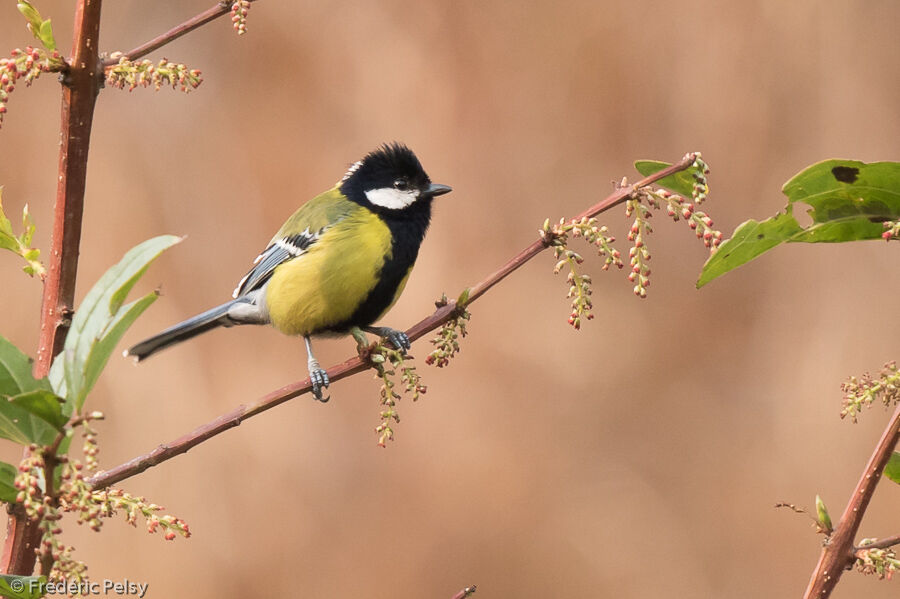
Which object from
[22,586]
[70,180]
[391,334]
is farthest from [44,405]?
[391,334]

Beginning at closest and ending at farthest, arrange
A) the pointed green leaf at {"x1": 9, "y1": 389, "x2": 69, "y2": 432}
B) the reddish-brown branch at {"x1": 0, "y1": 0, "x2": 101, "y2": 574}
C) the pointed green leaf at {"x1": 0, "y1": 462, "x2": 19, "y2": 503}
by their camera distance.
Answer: the pointed green leaf at {"x1": 9, "y1": 389, "x2": 69, "y2": 432} < the pointed green leaf at {"x1": 0, "y1": 462, "x2": 19, "y2": 503} < the reddish-brown branch at {"x1": 0, "y1": 0, "x2": 101, "y2": 574}

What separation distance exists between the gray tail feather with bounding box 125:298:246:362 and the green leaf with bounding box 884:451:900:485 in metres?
1.75

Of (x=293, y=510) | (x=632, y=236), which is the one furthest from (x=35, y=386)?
(x=293, y=510)

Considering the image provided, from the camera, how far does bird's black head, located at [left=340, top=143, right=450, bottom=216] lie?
10.2 ft

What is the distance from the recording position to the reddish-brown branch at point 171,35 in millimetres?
1313

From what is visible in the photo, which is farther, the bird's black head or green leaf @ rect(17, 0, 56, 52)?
the bird's black head

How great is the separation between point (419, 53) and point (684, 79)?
1278 millimetres

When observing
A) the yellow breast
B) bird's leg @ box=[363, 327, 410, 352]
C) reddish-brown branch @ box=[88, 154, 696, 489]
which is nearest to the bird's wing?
the yellow breast

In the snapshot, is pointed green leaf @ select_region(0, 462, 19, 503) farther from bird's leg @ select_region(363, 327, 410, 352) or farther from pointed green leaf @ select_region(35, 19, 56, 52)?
bird's leg @ select_region(363, 327, 410, 352)

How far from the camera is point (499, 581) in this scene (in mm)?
4656

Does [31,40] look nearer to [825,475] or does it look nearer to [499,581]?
[499,581]

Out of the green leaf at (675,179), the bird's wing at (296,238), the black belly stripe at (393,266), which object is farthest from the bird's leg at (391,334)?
the green leaf at (675,179)

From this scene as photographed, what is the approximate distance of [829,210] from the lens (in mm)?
1342

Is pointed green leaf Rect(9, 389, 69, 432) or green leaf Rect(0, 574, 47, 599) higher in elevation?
pointed green leaf Rect(9, 389, 69, 432)
